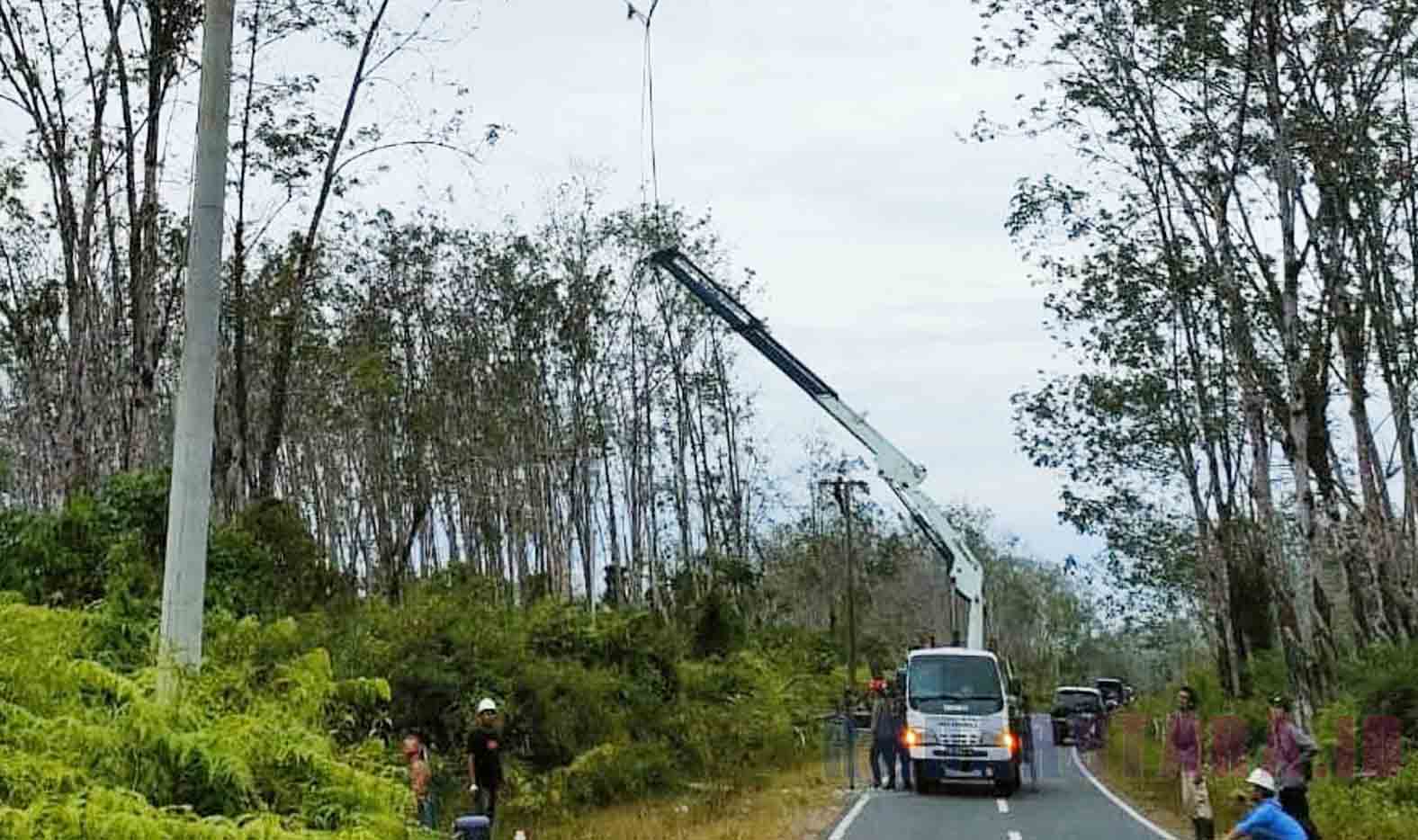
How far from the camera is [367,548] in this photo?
1964 inches

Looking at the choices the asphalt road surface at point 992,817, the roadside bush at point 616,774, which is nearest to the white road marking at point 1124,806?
the asphalt road surface at point 992,817

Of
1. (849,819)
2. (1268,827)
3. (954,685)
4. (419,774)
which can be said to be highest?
(954,685)

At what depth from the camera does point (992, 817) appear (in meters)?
21.4

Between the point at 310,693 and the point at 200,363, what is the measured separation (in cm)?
187

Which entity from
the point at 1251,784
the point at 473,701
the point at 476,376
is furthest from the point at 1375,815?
the point at 476,376

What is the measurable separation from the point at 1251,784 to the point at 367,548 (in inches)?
1645

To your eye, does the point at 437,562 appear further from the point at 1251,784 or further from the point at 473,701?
the point at 1251,784

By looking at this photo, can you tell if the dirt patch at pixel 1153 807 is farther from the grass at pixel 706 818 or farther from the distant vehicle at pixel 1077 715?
the distant vehicle at pixel 1077 715

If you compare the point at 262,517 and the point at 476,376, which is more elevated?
the point at 476,376

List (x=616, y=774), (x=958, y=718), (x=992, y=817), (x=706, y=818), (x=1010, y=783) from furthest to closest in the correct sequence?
(x=1010, y=783) < (x=958, y=718) < (x=616, y=774) < (x=992, y=817) < (x=706, y=818)

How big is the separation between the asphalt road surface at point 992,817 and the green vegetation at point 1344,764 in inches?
41.4

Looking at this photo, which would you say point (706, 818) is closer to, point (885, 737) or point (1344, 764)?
point (885, 737)

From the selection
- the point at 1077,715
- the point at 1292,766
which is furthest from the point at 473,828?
the point at 1077,715

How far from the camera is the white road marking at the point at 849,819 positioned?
1895cm
